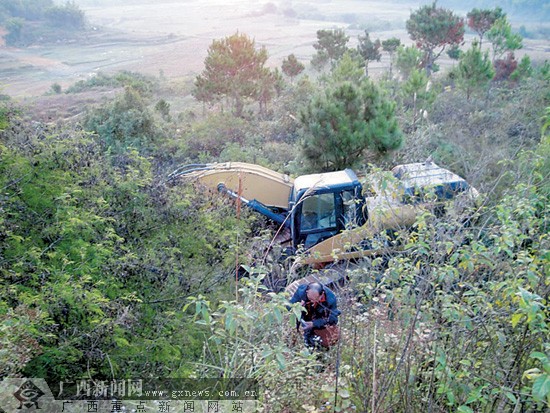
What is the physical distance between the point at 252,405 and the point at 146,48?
186 ft

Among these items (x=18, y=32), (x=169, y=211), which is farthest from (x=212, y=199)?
(x=18, y=32)

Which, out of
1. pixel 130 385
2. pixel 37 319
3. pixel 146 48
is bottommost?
pixel 130 385

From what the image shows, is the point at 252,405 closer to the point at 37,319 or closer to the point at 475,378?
the point at 475,378

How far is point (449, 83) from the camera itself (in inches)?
1032

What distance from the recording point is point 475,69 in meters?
19.8

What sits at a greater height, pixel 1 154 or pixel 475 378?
pixel 1 154

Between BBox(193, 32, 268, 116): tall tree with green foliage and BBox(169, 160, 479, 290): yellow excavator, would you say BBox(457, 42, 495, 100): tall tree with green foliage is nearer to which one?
BBox(193, 32, 268, 116): tall tree with green foliage

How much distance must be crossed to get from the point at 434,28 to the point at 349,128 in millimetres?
19850

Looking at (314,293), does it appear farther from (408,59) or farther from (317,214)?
(408,59)

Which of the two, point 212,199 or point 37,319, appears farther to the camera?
point 212,199

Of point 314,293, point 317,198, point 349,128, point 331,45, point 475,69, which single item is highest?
point 331,45

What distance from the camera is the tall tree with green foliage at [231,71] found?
2005 cm

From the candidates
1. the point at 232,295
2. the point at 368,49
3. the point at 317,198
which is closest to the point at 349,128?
the point at 317,198

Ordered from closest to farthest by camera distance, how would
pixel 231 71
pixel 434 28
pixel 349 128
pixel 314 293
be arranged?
pixel 314 293 → pixel 349 128 → pixel 231 71 → pixel 434 28
